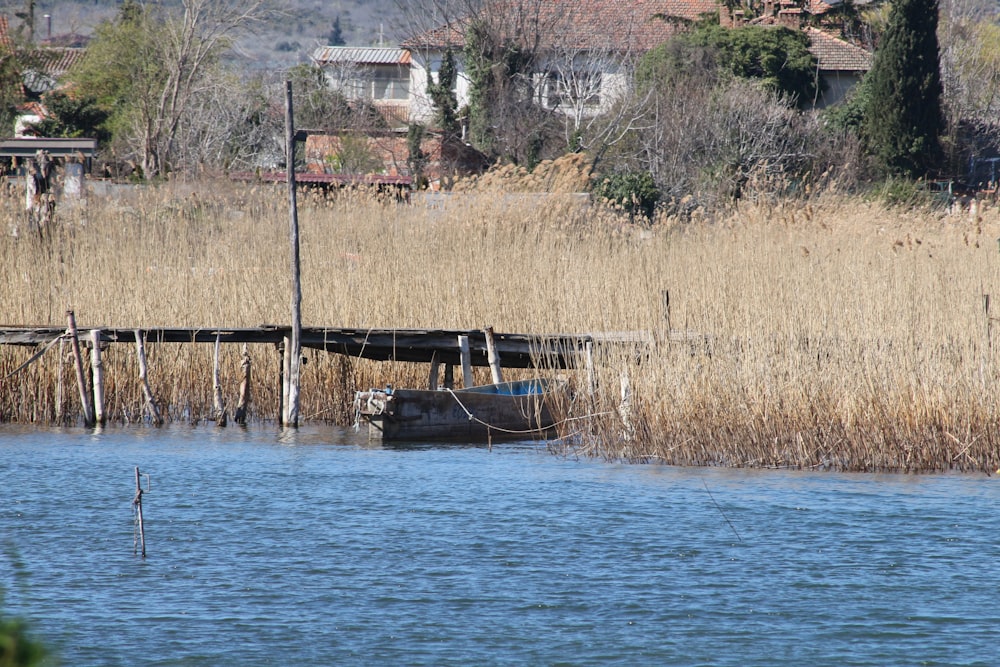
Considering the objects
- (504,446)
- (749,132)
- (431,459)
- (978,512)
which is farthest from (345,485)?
(749,132)

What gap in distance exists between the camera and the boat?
38.1 ft

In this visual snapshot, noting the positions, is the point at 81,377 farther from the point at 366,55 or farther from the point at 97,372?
the point at 366,55

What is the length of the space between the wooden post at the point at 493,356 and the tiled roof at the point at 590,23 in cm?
2540

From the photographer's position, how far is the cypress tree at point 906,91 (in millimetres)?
29391

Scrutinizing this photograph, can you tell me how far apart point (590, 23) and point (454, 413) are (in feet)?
105

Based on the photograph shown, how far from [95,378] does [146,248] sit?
7.75 ft

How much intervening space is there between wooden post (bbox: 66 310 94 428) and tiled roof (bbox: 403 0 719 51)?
85.7 feet

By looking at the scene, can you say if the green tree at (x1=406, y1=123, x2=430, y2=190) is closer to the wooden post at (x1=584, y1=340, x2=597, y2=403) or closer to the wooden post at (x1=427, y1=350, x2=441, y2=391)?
the wooden post at (x1=427, y1=350, x2=441, y2=391)

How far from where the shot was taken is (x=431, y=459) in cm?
1105

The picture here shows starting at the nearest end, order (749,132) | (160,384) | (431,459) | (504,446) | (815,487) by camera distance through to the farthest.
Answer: (815,487) → (431,459) → (504,446) → (160,384) → (749,132)

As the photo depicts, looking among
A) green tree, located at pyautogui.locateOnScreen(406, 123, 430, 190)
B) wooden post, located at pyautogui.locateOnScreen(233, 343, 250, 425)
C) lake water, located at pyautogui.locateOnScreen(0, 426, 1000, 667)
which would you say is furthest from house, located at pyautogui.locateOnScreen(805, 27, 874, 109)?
lake water, located at pyautogui.locateOnScreen(0, 426, 1000, 667)

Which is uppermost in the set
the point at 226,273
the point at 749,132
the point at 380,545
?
the point at 749,132

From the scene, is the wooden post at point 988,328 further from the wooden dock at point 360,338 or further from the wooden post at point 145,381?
the wooden post at point 145,381

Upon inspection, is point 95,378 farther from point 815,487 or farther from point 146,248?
point 815,487
